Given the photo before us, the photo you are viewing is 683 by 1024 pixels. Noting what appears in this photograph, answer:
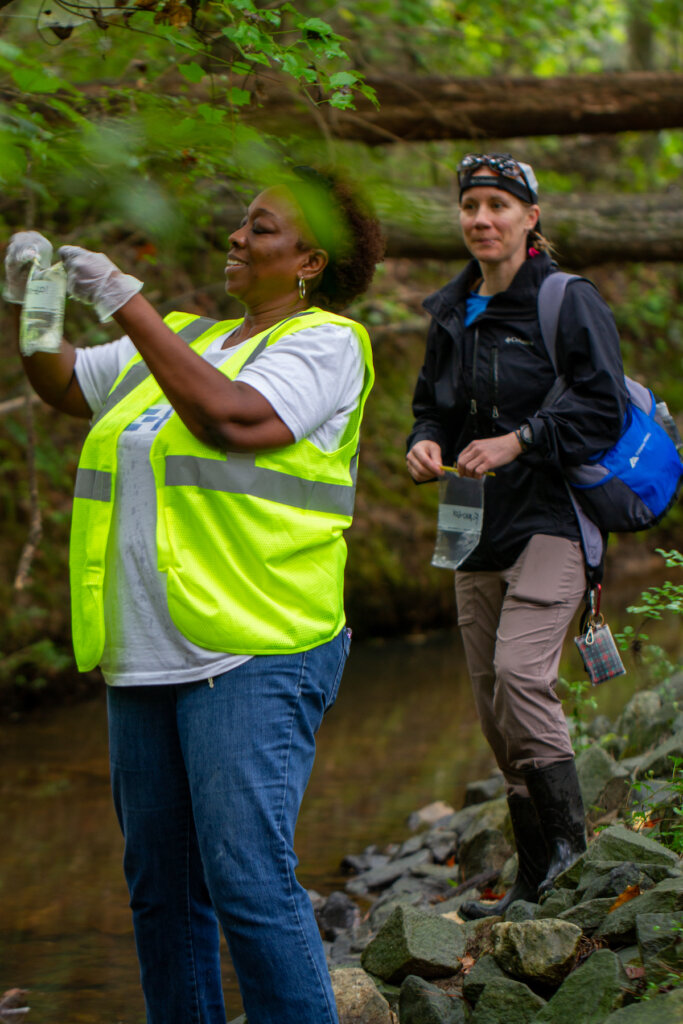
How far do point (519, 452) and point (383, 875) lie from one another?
2.05m

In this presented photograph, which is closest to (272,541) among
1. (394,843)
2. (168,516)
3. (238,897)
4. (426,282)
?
(168,516)

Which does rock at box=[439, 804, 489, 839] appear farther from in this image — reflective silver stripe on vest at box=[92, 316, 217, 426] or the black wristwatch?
reflective silver stripe on vest at box=[92, 316, 217, 426]

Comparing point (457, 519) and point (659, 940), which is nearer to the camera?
point (659, 940)

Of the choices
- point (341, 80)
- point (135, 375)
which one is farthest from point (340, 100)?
point (135, 375)

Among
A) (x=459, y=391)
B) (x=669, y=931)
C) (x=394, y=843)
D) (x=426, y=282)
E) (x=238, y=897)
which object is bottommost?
(x=394, y=843)

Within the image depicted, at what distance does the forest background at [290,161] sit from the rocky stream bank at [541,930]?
171 cm

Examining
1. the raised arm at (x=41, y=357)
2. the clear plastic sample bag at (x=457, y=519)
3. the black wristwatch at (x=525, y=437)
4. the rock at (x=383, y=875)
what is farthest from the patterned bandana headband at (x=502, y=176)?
the rock at (x=383, y=875)

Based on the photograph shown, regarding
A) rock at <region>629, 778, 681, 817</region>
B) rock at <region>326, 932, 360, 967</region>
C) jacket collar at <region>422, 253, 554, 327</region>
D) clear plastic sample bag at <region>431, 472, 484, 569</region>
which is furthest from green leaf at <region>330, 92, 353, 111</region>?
rock at <region>326, 932, 360, 967</region>

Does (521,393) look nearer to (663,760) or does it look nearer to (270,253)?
(270,253)

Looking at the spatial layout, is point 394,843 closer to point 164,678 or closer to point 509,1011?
point 509,1011

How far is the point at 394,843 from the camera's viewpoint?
15.9ft

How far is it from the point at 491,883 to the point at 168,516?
7.95 ft

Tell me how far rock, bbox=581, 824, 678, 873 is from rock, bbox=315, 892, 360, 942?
131 cm

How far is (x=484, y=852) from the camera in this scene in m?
4.20
